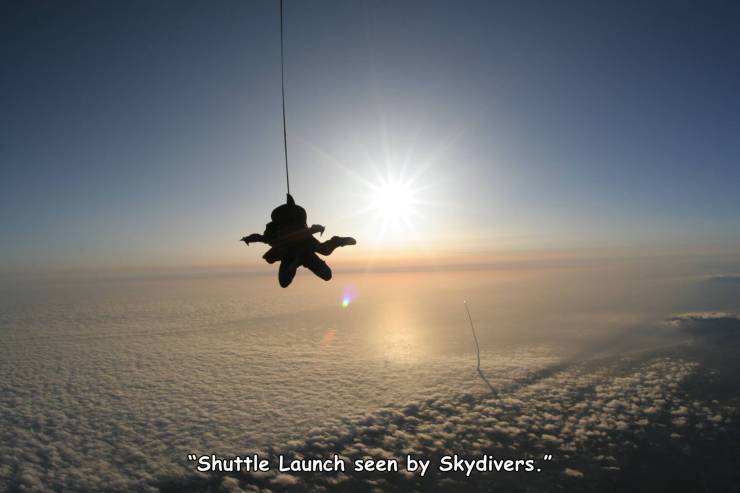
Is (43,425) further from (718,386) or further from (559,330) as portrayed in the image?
(559,330)

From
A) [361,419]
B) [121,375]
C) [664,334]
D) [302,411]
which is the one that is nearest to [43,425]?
[121,375]

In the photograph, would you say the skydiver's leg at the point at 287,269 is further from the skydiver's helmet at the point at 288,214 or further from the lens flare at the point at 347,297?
the lens flare at the point at 347,297

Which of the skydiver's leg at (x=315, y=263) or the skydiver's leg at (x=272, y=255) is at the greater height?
the skydiver's leg at (x=272, y=255)

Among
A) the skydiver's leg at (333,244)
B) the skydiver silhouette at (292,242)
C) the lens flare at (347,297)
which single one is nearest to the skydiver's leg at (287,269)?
the skydiver silhouette at (292,242)

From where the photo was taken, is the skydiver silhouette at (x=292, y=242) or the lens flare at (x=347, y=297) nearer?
the skydiver silhouette at (x=292, y=242)

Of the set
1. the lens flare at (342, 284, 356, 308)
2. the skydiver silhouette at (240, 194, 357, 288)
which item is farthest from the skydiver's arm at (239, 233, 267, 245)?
the lens flare at (342, 284, 356, 308)

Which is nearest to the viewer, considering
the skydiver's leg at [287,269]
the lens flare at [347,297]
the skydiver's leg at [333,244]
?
the skydiver's leg at [287,269]

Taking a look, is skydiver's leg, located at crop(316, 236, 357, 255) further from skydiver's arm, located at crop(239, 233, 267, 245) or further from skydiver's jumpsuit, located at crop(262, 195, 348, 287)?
skydiver's arm, located at crop(239, 233, 267, 245)
